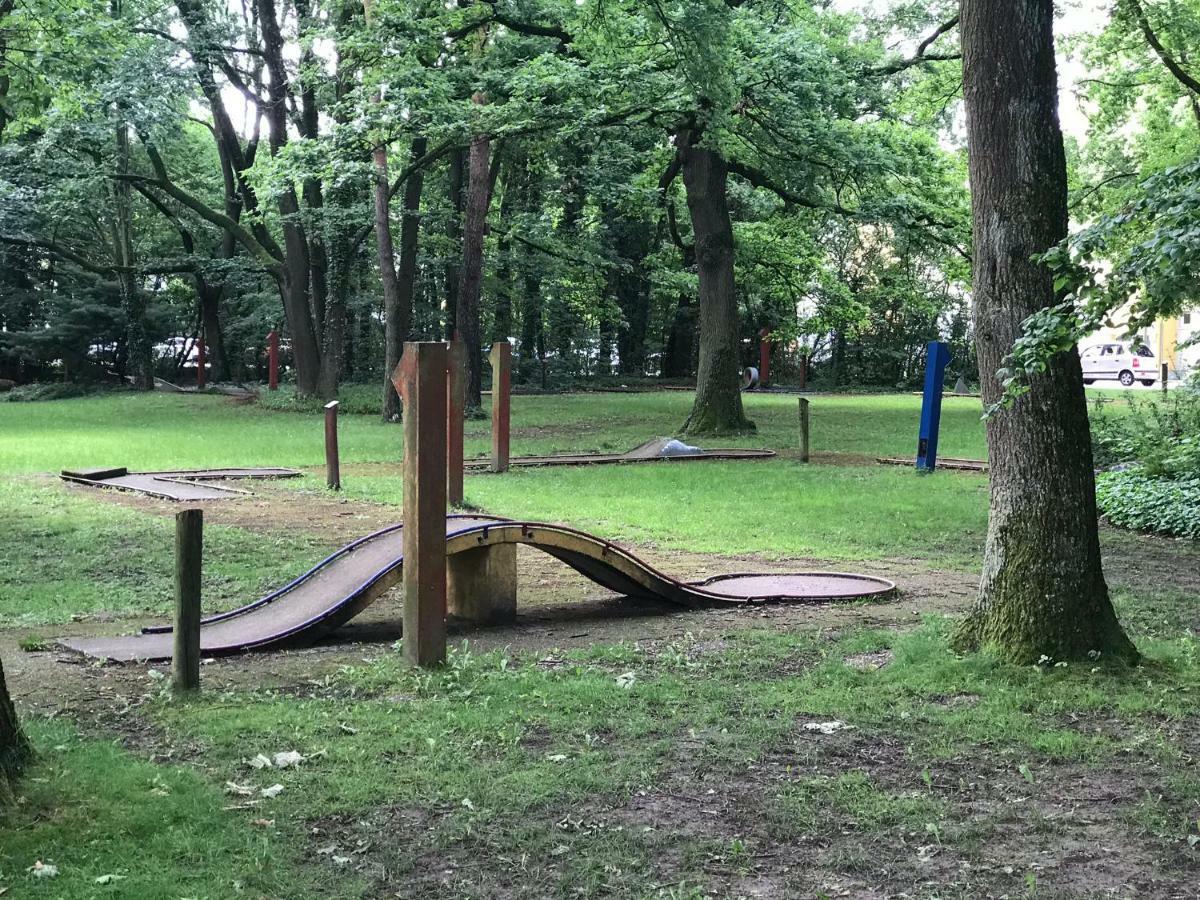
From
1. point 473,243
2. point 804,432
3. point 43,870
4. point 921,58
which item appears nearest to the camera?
point 43,870

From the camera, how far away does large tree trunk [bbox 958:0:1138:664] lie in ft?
19.8

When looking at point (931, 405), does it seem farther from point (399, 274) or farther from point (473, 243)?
point (399, 274)

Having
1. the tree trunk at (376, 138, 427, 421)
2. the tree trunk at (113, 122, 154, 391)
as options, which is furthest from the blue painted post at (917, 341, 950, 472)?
the tree trunk at (113, 122, 154, 391)

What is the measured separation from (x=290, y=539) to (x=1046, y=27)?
24.1 ft

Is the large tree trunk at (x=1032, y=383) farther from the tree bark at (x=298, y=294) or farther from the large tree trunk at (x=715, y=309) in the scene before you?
the tree bark at (x=298, y=294)

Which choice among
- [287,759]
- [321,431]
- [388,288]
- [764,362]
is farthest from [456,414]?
[764,362]

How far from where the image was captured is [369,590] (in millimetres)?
7074

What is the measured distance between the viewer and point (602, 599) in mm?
8766

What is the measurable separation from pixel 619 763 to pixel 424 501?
196cm

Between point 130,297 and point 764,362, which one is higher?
point 130,297

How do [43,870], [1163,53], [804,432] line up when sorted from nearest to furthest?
[43,870] → [804,432] → [1163,53]

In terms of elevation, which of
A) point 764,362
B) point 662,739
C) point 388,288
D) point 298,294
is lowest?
point 662,739

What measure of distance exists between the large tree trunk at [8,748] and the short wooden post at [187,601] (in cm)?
134

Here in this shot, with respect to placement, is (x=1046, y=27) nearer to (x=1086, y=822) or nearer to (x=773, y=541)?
(x=1086, y=822)
